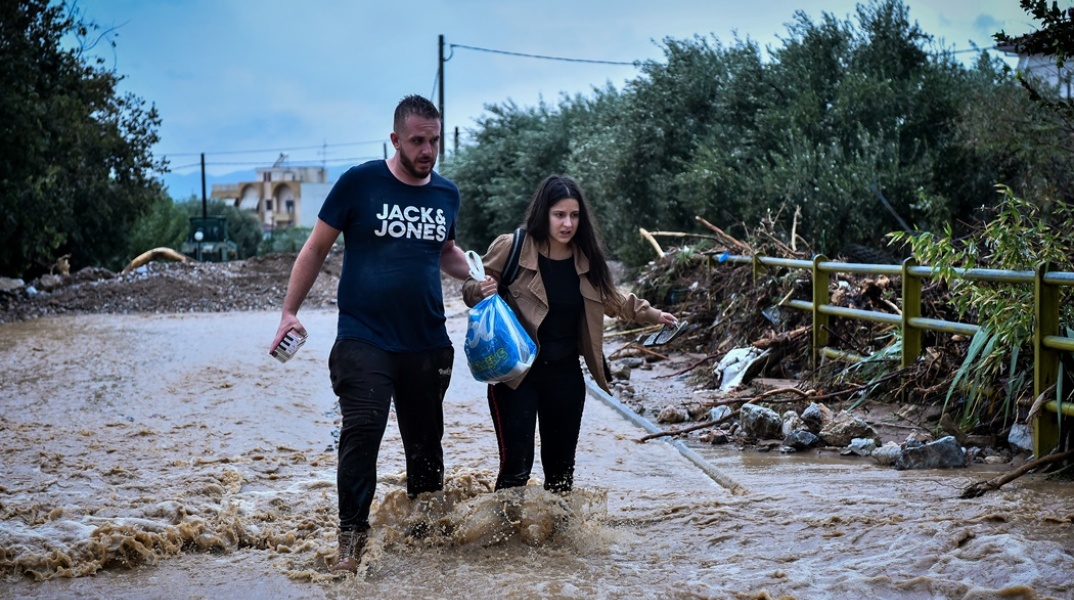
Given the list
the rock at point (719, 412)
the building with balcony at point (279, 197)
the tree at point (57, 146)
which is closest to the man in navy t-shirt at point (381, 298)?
the rock at point (719, 412)

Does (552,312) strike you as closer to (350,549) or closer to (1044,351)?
(350,549)

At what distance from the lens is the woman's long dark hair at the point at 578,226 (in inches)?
217

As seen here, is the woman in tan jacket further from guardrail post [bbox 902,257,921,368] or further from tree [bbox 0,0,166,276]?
tree [bbox 0,0,166,276]

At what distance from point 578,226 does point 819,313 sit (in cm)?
633

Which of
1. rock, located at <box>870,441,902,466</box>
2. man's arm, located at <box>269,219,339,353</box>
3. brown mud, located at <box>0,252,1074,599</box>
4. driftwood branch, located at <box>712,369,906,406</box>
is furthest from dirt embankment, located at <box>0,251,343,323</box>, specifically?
man's arm, located at <box>269,219,339,353</box>

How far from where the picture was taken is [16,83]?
22281mm

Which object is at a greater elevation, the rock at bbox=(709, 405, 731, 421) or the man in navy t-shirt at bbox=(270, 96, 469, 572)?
the man in navy t-shirt at bbox=(270, 96, 469, 572)

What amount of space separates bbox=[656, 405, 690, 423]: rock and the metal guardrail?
161 centimetres

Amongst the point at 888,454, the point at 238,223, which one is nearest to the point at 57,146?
the point at 888,454

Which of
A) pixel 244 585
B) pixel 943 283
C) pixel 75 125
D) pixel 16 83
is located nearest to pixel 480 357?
pixel 244 585

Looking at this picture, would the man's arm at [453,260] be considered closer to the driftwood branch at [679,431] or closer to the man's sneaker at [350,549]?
the man's sneaker at [350,549]

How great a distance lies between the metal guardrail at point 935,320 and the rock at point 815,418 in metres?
0.97

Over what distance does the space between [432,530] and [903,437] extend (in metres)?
4.35

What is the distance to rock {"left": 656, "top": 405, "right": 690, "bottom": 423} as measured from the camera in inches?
396
